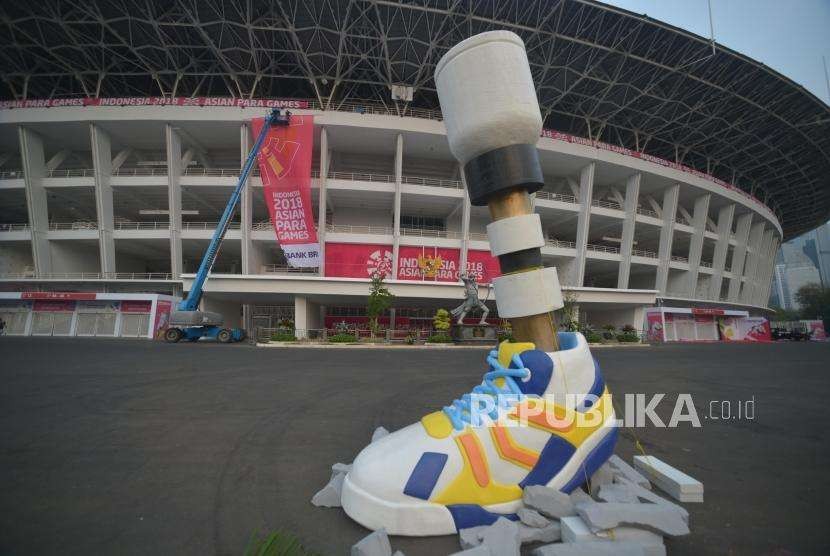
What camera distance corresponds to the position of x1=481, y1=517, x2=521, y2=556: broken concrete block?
1.26m

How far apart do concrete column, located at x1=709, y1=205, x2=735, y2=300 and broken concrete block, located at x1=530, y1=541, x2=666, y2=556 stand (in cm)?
3958

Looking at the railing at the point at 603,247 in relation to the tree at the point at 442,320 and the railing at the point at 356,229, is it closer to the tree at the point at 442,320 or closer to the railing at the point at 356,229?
the tree at the point at 442,320

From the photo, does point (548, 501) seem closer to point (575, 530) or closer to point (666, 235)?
point (575, 530)

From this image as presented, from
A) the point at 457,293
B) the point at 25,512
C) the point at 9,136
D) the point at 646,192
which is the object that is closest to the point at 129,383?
the point at 25,512

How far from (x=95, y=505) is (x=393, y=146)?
2465 cm

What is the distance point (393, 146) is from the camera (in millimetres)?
23984

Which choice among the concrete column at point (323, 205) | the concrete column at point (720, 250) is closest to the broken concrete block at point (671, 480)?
the concrete column at point (323, 205)

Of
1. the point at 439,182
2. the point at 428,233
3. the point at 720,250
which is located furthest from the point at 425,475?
the point at 720,250

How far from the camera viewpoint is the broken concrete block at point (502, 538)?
1.26m

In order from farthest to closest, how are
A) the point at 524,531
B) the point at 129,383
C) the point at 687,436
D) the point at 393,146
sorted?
1. the point at 393,146
2. the point at 129,383
3. the point at 687,436
4. the point at 524,531

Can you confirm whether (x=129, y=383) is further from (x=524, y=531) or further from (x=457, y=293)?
(x=457, y=293)

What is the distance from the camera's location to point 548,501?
1533 mm

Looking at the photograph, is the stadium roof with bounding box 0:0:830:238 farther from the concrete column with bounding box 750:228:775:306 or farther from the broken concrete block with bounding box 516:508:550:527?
the broken concrete block with bounding box 516:508:550:527

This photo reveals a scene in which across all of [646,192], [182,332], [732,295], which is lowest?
[182,332]
